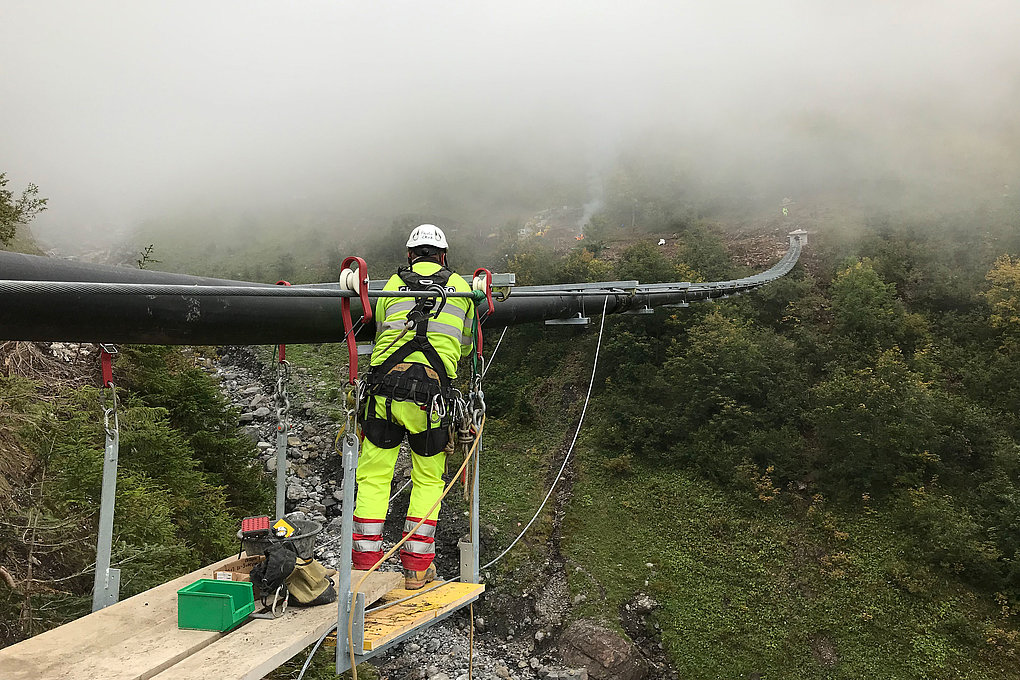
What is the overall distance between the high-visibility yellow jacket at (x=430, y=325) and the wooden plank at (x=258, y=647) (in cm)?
111

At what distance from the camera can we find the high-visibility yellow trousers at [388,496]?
3.09m

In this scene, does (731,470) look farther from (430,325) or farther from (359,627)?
(359,627)

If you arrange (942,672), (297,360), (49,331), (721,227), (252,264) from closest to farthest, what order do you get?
(49,331), (942,672), (297,360), (721,227), (252,264)

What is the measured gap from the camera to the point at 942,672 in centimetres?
715

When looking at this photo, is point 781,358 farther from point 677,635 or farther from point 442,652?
point 442,652

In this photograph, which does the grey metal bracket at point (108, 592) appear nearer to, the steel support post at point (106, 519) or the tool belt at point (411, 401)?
the steel support post at point (106, 519)

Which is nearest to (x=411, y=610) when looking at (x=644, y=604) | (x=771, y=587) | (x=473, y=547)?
(x=473, y=547)

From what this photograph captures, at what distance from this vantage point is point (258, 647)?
233 cm

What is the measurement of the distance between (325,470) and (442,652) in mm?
3767

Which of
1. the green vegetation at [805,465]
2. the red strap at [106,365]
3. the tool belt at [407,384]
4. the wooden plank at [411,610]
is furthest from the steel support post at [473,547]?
the green vegetation at [805,465]

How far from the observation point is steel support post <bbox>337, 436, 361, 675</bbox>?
223 centimetres

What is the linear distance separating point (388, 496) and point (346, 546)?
91cm

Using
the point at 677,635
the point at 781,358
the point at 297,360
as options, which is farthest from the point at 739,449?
the point at 297,360

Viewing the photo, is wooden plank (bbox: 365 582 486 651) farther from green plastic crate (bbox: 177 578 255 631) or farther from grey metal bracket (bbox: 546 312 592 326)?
grey metal bracket (bbox: 546 312 592 326)
